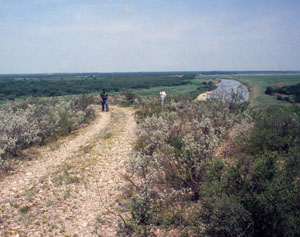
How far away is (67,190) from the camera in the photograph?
22.1 feet

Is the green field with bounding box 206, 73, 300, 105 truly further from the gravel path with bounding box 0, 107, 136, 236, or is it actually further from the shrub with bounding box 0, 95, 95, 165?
the gravel path with bounding box 0, 107, 136, 236

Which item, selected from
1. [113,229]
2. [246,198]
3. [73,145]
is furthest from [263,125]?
[73,145]

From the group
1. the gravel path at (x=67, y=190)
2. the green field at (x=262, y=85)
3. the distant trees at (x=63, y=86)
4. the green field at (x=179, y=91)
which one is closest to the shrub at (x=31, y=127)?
the gravel path at (x=67, y=190)

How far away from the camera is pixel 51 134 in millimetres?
12273

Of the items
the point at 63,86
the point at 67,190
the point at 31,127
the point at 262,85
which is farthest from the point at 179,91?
the point at 67,190

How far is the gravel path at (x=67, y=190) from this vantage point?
526cm

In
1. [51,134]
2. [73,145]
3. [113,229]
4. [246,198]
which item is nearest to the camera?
[246,198]

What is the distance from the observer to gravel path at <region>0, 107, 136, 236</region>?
5262mm

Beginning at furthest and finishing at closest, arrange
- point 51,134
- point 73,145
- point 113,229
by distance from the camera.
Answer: point 51,134, point 73,145, point 113,229

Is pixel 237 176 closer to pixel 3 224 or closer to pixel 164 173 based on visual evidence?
pixel 164 173

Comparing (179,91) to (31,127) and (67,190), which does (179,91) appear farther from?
(67,190)

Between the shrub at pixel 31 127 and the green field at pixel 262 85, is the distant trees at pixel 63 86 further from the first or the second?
the green field at pixel 262 85

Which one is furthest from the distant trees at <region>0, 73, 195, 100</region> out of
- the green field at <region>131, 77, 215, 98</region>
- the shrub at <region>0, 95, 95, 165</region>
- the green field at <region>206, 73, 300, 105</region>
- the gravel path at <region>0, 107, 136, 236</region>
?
the gravel path at <region>0, 107, 136, 236</region>

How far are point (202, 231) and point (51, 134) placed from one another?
34.7 feet
